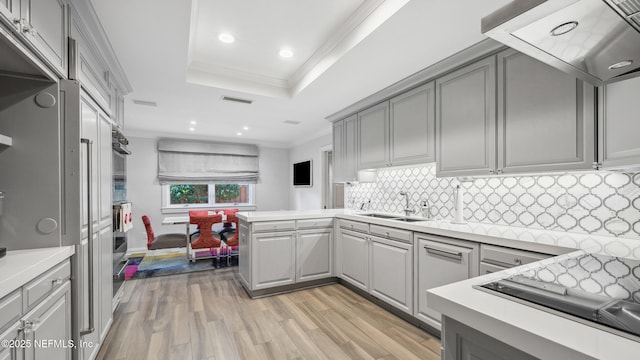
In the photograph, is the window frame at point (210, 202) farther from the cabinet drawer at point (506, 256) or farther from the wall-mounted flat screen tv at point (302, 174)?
the cabinet drawer at point (506, 256)

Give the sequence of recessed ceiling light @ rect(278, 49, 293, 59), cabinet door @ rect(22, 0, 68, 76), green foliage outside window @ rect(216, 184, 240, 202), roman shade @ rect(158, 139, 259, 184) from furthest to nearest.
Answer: green foliage outside window @ rect(216, 184, 240, 202) → roman shade @ rect(158, 139, 259, 184) → recessed ceiling light @ rect(278, 49, 293, 59) → cabinet door @ rect(22, 0, 68, 76)

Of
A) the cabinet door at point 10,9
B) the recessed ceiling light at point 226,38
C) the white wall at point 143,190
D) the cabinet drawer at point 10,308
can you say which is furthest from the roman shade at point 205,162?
the cabinet drawer at point 10,308

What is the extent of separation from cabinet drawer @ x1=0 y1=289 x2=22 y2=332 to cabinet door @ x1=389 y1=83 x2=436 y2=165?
284cm

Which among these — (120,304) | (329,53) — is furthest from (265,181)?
(329,53)

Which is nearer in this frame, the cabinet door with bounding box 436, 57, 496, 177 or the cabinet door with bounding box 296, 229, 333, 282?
the cabinet door with bounding box 436, 57, 496, 177

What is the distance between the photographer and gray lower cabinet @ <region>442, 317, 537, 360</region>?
70 cm

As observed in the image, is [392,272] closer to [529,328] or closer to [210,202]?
[529,328]

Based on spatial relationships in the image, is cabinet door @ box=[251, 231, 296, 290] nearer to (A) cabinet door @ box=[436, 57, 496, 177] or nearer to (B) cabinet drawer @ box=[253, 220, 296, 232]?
(B) cabinet drawer @ box=[253, 220, 296, 232]

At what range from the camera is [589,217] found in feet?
6.21

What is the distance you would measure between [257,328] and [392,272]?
133 cm

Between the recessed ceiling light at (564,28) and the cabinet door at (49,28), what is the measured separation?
2.02 meters

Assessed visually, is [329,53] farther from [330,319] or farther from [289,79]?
[330,319]

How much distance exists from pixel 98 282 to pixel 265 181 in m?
5.26

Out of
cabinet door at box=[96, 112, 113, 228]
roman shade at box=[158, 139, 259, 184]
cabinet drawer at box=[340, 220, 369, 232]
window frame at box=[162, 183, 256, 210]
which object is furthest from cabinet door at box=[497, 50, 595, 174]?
window frame at box=[162, 183, 256, 210]
